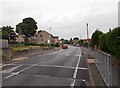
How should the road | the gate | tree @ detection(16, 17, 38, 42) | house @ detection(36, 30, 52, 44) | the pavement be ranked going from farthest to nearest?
house @ detection(36, 30, 52, 44) < tree @ detection(16, 17, 38, 42) < the road < the pavement < the gate

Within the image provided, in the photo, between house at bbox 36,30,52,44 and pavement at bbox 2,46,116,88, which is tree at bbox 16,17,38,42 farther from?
pavement at bbox 2,46,116,88

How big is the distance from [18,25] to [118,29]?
95303mm

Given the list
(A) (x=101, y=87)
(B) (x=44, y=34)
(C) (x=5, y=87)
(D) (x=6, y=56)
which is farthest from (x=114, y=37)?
(B) (x=44, y=34)

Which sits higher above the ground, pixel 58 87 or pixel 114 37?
pixel 114 37

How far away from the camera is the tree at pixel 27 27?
10400 cm

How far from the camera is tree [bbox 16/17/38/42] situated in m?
104

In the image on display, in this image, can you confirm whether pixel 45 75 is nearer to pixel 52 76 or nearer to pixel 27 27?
pixel 52 76

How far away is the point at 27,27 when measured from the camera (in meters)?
105

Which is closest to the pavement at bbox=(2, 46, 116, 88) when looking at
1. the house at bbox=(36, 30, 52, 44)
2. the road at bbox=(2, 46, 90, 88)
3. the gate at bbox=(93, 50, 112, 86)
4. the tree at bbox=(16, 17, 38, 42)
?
the road at bbox=(2, 46, 90, 88)

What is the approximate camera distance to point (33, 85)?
40.1ft

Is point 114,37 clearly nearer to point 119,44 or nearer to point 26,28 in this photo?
point 119,44

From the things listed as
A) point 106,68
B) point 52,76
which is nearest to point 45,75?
point 52,76

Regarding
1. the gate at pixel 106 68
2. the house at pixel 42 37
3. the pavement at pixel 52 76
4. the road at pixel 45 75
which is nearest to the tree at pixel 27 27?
the house at pixel 42 37

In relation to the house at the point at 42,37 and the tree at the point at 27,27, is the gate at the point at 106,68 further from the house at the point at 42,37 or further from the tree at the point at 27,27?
the house at the point at 42,37
